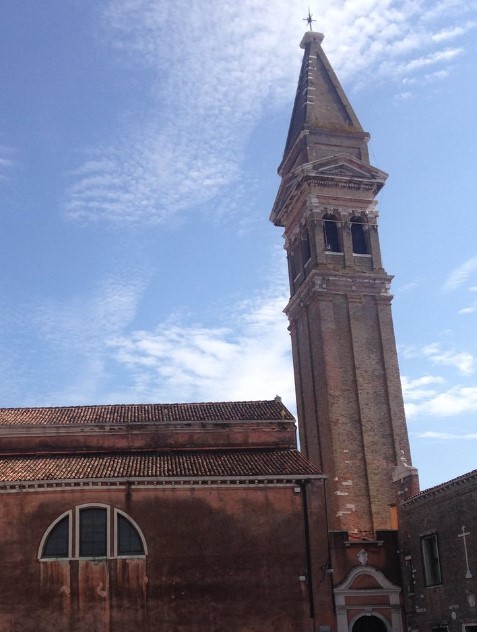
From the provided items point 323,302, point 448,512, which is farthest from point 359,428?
point 448,512

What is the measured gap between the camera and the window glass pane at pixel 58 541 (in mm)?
24438

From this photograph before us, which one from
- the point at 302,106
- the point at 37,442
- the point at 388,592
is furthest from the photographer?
the point at 302,106

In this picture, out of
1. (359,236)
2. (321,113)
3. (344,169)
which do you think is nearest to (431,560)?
(359,236)

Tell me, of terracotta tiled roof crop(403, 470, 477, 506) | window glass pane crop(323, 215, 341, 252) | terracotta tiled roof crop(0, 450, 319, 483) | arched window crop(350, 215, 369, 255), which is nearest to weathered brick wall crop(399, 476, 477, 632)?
terracotta tiled roof crop(403, 470, 477, 506)

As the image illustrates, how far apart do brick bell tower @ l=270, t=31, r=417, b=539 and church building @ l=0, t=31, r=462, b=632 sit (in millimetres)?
106

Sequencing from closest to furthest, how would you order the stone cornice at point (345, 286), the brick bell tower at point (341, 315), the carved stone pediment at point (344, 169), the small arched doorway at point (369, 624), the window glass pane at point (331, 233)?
the small arched doorway at point (369, 624), the brick bell tower at point (341, 315), the stone cornice at point (345, 286), the carved stone pediment at point (344, 169), the window glass pane at point (331, 233)

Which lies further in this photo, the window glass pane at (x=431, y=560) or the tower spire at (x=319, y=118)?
the tower spire at (x=319, y=118)

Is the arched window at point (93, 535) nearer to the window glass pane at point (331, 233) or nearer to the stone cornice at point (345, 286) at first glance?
the stone cornice at point (345, 286)

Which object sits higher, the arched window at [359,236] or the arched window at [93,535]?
the arched window at [359,236]

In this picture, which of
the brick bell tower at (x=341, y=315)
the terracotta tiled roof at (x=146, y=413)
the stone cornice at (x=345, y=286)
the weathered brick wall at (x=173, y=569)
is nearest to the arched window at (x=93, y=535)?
the weathered brick wall at (x=173, y=569)

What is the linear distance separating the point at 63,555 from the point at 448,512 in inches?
473

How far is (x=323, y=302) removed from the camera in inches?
1359

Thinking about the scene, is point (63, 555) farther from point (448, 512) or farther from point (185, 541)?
point (448, 512)

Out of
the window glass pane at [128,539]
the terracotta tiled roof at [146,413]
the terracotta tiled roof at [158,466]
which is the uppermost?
the terracotta tiled roof at [146,413]
